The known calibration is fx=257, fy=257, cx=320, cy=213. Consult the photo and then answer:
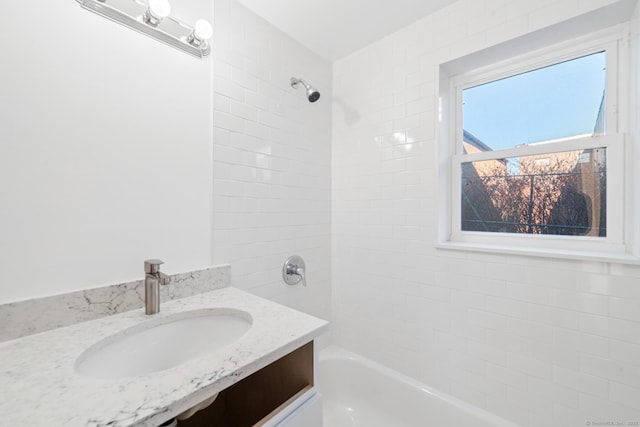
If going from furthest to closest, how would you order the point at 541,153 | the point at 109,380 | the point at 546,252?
the point at 541,153 → the point at 546,252 → the point at 109,380

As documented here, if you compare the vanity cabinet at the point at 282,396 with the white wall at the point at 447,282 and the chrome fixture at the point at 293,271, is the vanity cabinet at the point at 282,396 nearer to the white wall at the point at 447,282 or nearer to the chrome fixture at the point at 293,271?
the chrome fixture at the point at 293,271

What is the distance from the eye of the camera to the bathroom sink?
0.74m

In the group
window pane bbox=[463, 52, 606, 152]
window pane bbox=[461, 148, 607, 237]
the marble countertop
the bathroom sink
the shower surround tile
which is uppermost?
window pane bbox=[463, 52, 606, 152]

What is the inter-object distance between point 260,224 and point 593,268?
1.52 meters

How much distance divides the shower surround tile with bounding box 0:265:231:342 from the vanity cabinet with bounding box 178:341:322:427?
465 mm

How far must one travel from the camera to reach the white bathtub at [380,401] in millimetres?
1348

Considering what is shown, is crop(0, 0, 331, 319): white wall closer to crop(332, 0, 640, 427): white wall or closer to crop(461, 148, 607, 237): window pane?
crop(332, 0, 640, 427): white wall

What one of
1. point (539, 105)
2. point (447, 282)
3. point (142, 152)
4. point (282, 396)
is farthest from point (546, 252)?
point (142, 152)

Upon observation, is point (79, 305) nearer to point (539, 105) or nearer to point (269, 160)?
point (269, 160)

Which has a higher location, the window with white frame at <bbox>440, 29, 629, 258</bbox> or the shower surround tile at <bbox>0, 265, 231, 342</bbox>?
the window with white frame at <bbox>440, 29, 629, 258</bbox>

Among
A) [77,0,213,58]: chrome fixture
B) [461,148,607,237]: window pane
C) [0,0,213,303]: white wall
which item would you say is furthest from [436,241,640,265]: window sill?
[77,0,213,58]: chrome fixture

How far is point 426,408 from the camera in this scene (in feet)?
4.69

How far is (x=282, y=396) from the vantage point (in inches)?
32.8

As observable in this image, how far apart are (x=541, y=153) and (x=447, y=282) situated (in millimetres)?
796
